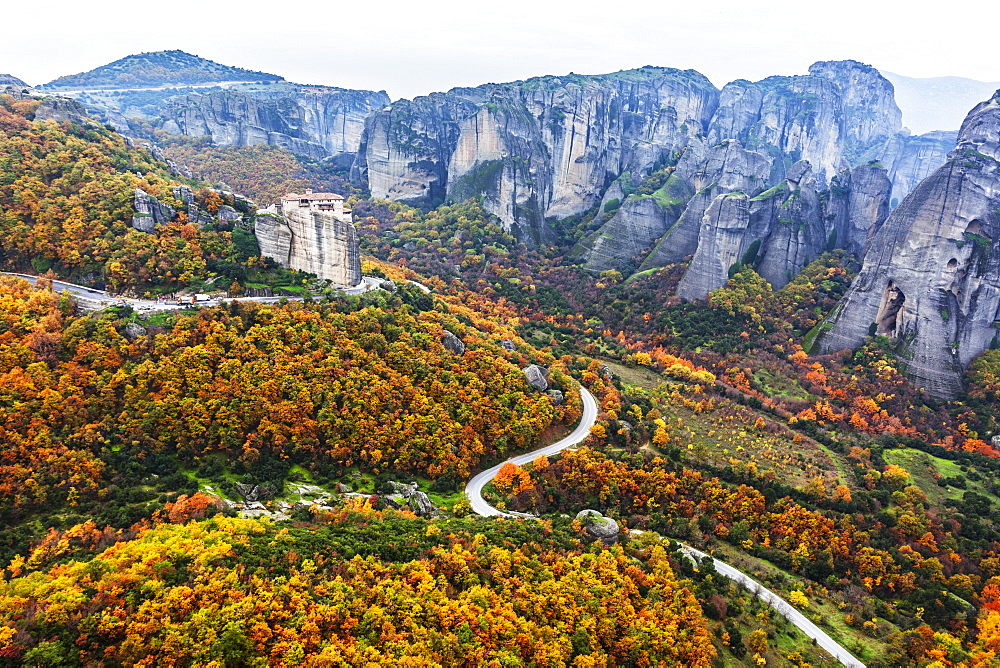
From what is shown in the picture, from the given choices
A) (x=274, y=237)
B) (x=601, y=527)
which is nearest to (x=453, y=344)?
(x=274, y=237)

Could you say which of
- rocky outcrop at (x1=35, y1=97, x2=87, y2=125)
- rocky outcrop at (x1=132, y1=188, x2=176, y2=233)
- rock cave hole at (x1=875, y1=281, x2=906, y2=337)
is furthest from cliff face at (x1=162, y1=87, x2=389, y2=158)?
rock cave hole at (x1=875, y1=281, x2=906, y2=337)

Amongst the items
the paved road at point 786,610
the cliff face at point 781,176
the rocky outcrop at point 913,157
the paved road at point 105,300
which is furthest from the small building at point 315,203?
the rocky outcrop at point 913,157

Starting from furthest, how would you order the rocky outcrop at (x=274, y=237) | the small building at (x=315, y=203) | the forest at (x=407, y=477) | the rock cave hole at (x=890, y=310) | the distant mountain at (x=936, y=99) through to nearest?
the distant mountain at (x=936, y=99) < the rock cave hole at (x=890, y=310) < the small building at (x=315, y=203) < the rocky outcrop at (x=274, y=237) < the forest at (x=407, y=477)

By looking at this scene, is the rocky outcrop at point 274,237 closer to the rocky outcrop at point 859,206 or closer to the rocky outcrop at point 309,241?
the rocky outcrop at point 309,241

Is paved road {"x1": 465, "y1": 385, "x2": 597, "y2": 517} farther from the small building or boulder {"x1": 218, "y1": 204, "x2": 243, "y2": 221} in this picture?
boulder {"x1": 218, "y1": 204, "x2": 243, "y2": 221}

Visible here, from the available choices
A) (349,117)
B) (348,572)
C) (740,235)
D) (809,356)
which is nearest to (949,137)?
(740,235)

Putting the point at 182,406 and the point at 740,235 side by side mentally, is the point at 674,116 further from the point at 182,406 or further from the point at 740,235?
the point at 182,406

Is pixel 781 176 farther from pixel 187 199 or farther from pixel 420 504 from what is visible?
pixel 420 504
